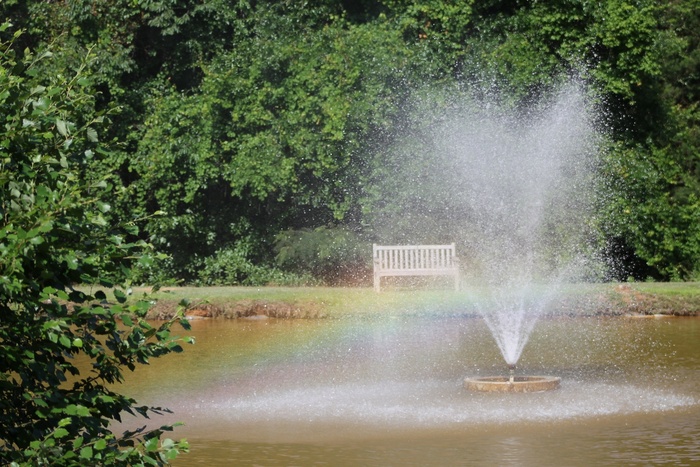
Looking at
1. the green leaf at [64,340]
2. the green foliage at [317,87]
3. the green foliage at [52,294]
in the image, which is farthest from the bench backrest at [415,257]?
the green leaf at [64,340]

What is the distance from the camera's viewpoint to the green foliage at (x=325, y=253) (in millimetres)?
23625

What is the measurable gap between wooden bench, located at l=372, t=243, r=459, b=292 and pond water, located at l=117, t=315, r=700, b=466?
2475mm

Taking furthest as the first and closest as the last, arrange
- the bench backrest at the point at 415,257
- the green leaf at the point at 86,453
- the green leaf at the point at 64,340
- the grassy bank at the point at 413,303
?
the bench backrest at the point at 415,257 → the grassy bank at the point at 413,303 → the green leaf at the point at 64,340 → the green leaf at the point at 86,453

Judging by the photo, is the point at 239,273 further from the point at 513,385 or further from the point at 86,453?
the point at 86,453

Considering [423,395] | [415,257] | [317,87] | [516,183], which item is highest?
[317,87]

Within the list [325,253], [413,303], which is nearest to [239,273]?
[325,253]

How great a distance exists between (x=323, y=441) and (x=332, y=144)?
→ 45.5ft

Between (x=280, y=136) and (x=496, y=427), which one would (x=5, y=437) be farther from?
(x=280, y=136)

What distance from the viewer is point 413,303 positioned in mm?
19781

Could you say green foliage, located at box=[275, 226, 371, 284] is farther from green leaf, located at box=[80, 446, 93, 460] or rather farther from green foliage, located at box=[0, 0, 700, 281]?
green leaf, located at box=[80, 446, 93, 460]

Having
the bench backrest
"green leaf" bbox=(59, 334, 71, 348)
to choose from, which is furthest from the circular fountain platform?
the bench backrest

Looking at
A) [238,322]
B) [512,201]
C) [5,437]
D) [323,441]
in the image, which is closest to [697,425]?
[323,441]

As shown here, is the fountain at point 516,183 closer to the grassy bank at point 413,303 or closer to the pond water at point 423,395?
the grassy bank at point 413,303

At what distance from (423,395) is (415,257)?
10.0m
